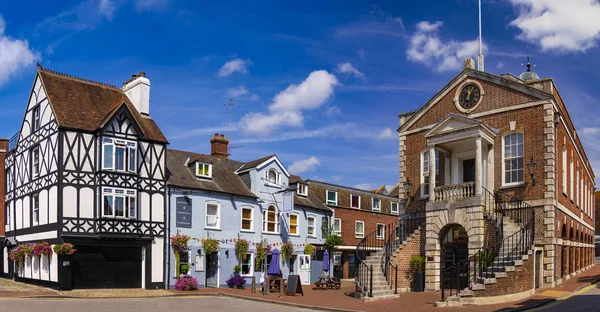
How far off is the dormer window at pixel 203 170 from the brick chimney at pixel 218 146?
4489mm

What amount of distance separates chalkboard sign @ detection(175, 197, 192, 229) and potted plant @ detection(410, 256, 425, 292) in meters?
12.0

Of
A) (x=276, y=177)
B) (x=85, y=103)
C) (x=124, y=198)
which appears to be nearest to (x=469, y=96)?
(x=276, y=177)

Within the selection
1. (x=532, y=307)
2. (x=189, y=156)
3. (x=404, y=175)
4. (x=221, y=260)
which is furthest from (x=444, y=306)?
(x=189, y=156)

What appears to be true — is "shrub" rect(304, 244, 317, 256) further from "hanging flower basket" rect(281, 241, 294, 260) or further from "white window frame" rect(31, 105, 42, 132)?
"white window frame" rect(31, 105, 42, 132)

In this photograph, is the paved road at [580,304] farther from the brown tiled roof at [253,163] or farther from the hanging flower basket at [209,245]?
the brown tiled roof at [253,163]

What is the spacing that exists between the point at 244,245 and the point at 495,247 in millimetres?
15184

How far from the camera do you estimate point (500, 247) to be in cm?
2156

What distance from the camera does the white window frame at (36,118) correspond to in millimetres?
30216

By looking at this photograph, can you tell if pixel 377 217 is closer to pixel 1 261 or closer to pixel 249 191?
pixel 249 191

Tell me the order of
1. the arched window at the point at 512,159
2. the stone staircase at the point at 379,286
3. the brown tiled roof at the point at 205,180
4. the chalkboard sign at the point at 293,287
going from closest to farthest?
the stone staircase at the point at 379,286 → the arched window at the point at 512,159 → the chalkboard sign at the point at 293,287 → the brown tiled roof at the point at 205,180

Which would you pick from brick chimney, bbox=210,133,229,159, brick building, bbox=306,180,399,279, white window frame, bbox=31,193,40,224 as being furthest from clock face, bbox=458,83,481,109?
white window frame, bbox=31,193,40,224

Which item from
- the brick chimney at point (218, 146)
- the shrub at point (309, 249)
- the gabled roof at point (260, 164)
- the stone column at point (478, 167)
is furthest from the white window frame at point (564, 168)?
the brick chimney at point (218, 146)

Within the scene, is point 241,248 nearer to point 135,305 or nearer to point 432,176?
point 135,305

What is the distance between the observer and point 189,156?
34719mm
